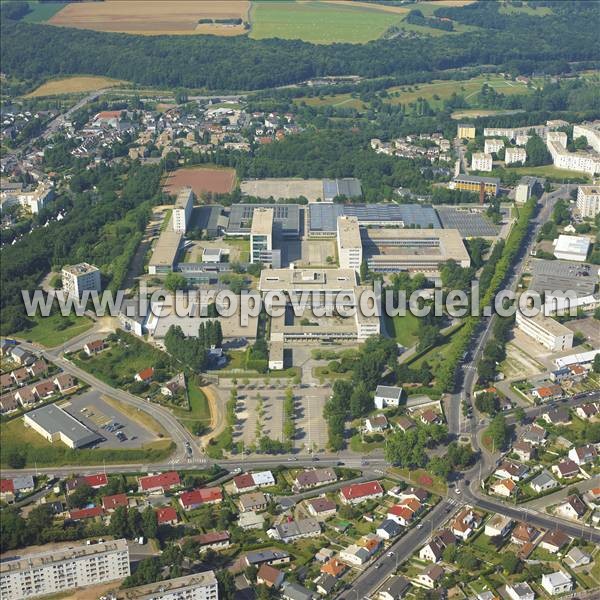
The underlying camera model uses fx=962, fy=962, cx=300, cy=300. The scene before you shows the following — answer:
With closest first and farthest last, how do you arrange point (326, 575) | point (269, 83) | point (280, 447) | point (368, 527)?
point (326, 575) → point (368, 527) → point (280, 447) → point (269, 83)

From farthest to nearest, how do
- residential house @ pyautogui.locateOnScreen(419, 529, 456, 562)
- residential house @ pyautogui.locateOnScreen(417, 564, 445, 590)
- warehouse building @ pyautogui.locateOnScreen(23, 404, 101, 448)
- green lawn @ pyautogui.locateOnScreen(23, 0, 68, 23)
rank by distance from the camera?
green lawn @ pyautogui.locateOnScreen(23, 0, 68, 23) → warehouse building @ pyautogui.locateOnScreen(23, 404, 101, 448) → residential house @ pyautogui.locateOnScreen(419, 529, 456, 562) → residential house @ pyautogui.locateOnScreen(417, 564, 445, 590)

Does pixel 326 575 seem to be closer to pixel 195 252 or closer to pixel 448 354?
pixel 448 354

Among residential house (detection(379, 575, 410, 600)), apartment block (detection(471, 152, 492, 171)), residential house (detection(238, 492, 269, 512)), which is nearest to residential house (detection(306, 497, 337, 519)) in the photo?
residential house (detection(238, 492, 269, 512))

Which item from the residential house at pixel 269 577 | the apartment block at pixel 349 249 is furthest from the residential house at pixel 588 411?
the apartment block at pixel 349 249

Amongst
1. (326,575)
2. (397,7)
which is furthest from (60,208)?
Answer: (397,7)

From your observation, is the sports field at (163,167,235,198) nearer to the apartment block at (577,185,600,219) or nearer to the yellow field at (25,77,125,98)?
the apartment block at (577,185,600,219)

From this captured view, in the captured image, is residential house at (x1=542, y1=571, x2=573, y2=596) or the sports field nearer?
residential house at (x1=542, y1=571, x2=573, y2=596)
